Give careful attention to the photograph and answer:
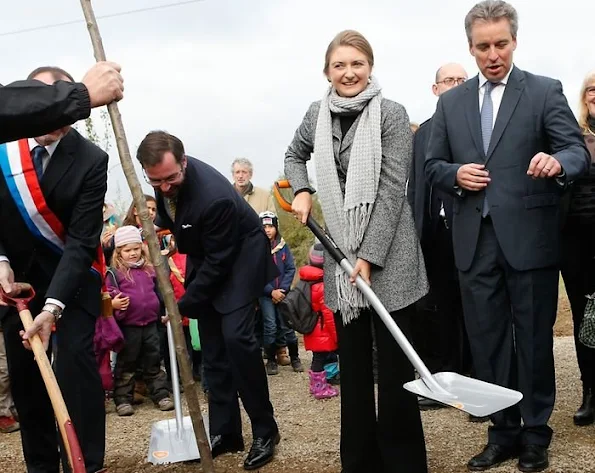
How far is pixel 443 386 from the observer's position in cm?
361

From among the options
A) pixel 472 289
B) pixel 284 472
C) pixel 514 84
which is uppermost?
pixel 514 84

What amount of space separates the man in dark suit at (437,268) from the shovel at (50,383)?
253 centimetres

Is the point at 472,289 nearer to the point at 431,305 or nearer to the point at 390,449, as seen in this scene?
the point at 390,449

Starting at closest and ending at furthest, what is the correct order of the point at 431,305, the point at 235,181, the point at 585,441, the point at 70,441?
the point at 70,441
the point at 585,441
the point at 431,305
the point at 235,181

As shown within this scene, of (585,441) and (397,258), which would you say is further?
(585,441)

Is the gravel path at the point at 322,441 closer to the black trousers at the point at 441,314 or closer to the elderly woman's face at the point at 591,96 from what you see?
the black trousers at the point at 441,314

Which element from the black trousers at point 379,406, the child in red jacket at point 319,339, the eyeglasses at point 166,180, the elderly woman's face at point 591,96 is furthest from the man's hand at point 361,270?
the child in red jacket at point 319,339

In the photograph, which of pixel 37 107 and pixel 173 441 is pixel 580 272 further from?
pixel 37 107

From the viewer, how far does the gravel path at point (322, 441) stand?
4.15m

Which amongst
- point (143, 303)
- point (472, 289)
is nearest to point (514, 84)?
point (472, 289)

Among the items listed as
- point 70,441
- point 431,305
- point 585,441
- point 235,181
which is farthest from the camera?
point 235,181

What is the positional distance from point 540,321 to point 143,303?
347cm

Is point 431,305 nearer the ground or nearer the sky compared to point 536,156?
nearer the ground

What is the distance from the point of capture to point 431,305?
585cm
